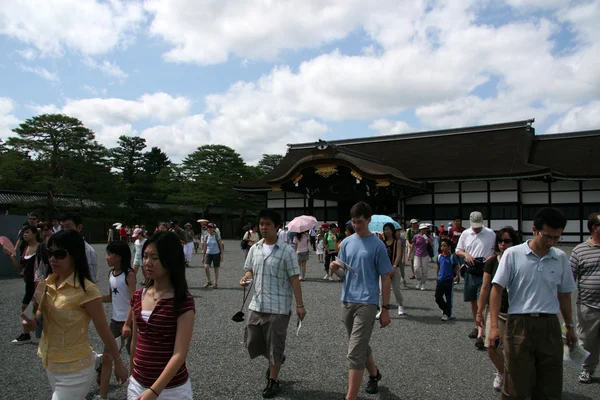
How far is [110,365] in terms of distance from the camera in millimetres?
3592

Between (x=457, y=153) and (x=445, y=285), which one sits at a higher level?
(x=457, y=153)

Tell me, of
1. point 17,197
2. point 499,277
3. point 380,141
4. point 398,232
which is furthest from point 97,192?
point 499,277

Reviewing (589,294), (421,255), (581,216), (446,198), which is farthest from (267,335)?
(581,216)

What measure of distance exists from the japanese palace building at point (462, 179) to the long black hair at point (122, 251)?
48.9ft

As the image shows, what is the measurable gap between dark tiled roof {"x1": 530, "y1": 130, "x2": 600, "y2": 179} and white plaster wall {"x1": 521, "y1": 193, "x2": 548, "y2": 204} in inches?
46.4

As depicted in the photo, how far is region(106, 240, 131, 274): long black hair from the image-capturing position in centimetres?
391

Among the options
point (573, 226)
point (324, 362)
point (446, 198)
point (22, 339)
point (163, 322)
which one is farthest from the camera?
point (446, 198)

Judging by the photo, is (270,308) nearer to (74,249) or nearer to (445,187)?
(74,249)

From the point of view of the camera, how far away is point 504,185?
1970cm

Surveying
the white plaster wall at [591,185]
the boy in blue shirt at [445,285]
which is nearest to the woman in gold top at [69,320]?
the boy in blue shirt at [445,285]

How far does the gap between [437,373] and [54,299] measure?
343cm

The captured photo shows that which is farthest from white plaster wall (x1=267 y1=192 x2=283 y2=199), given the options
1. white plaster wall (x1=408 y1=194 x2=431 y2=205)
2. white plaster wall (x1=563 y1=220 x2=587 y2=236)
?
white plaster wall (x1=563 y1=220 x2=587 y2=236)

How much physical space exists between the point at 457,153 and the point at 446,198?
3217 millimetres

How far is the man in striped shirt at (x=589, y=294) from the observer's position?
13.5 feet
